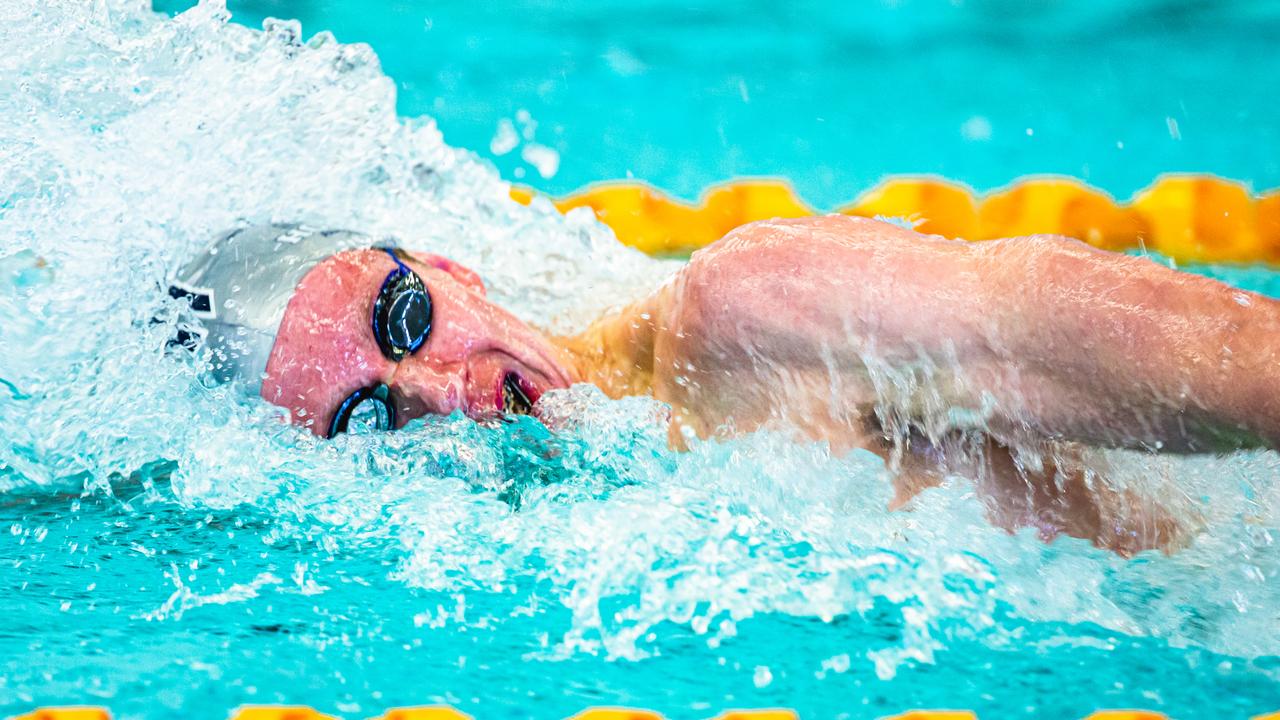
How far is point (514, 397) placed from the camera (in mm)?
1490

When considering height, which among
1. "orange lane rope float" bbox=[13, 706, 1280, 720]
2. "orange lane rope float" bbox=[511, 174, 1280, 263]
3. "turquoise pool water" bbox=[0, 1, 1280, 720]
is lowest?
"orange lane rope float" bbox=[13, 706, 1280, 720]

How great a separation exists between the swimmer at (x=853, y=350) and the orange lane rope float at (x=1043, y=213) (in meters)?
1.33

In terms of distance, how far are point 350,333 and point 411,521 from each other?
26 centimetres

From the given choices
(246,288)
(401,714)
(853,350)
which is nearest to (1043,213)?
(853,350)

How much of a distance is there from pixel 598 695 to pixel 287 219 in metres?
0.92

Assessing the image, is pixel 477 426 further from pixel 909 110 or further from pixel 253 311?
pixel 909 110

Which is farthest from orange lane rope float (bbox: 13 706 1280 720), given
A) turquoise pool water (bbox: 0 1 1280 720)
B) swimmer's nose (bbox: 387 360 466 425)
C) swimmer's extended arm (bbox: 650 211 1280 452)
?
swimmer's nose (bbox: 387 360 466 425)

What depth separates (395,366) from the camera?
4.53 ft

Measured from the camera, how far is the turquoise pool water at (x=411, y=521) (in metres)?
1.08

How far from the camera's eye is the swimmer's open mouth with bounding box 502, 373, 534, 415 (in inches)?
58.2

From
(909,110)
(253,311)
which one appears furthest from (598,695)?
(909,110)

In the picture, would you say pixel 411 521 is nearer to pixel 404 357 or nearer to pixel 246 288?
pixel 404 357

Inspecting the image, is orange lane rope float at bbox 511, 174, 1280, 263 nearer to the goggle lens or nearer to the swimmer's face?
the swimmer's face

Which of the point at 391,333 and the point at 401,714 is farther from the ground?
the point at 391,333
